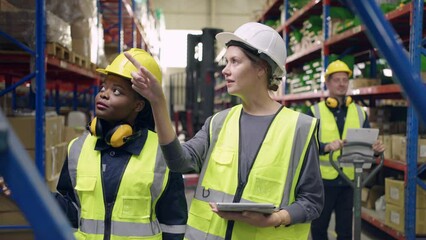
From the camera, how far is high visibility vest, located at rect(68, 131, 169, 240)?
6.37 ft

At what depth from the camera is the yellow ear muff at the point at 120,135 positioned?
6.45 ft

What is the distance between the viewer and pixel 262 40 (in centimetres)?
198

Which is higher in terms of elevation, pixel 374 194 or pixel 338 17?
pixel 338 17

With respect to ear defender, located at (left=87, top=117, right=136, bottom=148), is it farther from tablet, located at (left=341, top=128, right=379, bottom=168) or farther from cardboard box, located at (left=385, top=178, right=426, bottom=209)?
cardboard box, located at (left=385, top=178, right=426, bottom=209)

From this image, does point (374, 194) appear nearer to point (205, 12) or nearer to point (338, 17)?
point (338, 17)

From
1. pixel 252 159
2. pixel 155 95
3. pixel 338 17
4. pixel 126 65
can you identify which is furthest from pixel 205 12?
pixel 155 95

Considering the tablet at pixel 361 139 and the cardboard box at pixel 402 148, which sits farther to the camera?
the cardboard box at pixel 402 148

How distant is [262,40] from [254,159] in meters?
0.52

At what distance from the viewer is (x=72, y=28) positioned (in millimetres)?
5285

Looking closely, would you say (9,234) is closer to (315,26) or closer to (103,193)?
(103,193)

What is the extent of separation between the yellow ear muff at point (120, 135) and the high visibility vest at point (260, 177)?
1.22 feet

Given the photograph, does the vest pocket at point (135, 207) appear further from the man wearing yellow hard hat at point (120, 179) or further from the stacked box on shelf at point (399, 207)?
the stacked box on shelf at point (399, 207)

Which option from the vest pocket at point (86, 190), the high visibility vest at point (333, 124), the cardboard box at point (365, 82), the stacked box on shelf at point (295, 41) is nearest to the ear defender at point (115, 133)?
the vest pocket at point (86, 190)

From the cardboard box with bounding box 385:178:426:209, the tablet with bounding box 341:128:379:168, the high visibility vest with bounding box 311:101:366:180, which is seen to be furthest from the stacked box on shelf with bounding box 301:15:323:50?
the tablet with bounding box 341:128:379:168
